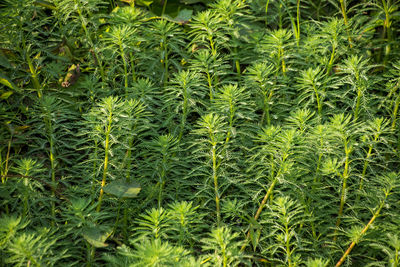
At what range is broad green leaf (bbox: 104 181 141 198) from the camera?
2.15 meters

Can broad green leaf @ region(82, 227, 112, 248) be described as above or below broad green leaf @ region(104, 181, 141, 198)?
below

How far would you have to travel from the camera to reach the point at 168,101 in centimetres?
258

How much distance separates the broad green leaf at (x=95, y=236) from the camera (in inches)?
77.5

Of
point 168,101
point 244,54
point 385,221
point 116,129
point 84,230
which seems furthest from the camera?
point 244,54

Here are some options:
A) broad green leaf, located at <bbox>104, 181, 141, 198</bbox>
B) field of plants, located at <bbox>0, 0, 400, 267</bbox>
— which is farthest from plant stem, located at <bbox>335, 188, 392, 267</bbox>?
broad green leaf, located at <bbox>104, 181, 141, 198</bbox>

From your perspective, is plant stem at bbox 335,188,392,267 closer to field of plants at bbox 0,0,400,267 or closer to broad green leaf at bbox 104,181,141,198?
field of plants at bbox 0,0,400,267

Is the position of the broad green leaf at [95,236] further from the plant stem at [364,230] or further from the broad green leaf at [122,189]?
the plant stem at [364,230]

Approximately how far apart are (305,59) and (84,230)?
1.63 metres

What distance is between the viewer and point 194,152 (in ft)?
7.82

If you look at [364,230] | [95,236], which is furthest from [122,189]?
[364,230]

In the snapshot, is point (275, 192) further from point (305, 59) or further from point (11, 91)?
point (11, 91)

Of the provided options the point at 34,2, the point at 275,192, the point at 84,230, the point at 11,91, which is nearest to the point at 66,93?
the point at 11,91

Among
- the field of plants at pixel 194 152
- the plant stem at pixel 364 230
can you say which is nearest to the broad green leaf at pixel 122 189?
the field of plants at pixel 194 152

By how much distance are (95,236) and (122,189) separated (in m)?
0.27
